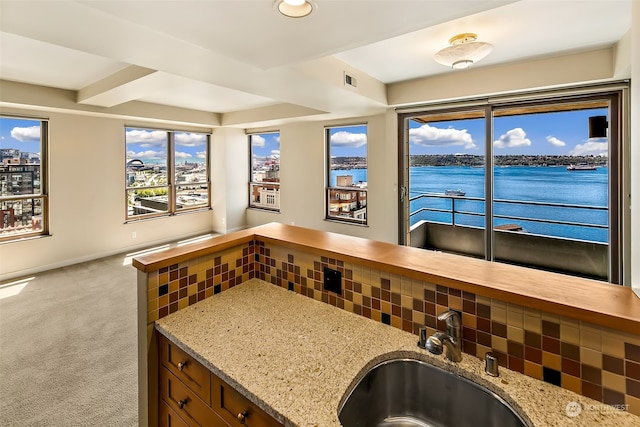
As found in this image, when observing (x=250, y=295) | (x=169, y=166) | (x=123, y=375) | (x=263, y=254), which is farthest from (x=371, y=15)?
(x=169, y=166)

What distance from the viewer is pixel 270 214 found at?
6727 millimetres

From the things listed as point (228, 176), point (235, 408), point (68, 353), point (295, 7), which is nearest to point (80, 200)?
point (228, 176)

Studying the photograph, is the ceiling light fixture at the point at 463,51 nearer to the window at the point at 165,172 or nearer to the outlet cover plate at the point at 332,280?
the outlet cover plate at the point at 332,280

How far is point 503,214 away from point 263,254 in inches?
137

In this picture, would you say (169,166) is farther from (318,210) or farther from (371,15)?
(371,15)

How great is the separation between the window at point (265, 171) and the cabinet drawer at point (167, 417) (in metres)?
5.35

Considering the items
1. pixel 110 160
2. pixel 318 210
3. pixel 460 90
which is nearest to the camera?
pixel 460 90

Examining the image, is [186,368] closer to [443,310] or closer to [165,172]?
[443,310]

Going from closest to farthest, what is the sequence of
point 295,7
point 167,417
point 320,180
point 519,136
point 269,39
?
point 167,417, point 295,7, point 269,39, point 519,136, point 320,180

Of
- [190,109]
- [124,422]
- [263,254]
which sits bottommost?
[124,422]

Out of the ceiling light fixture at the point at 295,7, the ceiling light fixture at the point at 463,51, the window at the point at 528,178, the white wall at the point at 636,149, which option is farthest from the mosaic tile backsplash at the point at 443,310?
the window at the point at 528,178

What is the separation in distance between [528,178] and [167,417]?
4567 mm

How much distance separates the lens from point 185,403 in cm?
123

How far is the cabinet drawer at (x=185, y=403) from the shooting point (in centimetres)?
112
